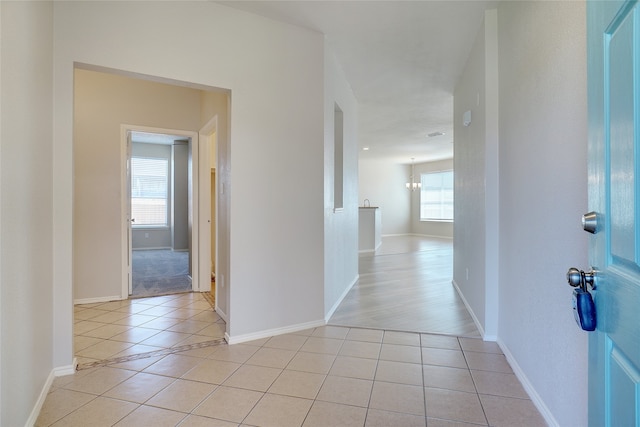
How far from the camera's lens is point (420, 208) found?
41.8ft

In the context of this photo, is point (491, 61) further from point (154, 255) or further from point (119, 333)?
point (154, 255)

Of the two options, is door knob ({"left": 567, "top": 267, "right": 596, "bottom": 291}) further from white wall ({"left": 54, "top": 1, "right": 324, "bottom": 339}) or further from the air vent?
the air vent

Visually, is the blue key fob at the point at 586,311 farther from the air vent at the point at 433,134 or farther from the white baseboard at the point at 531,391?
the air vent at the point at 433,134

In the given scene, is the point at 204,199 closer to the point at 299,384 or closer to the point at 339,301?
the point at 339,301

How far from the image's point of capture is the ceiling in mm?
2691

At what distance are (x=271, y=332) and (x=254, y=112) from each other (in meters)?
1.84

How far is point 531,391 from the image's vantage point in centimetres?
191

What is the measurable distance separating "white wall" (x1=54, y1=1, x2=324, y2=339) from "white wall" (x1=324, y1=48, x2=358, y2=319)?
0.17 meters

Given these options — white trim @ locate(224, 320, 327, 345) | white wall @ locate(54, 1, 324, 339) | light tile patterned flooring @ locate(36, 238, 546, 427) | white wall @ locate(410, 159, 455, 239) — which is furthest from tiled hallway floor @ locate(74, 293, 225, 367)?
white wall @ locate(410, 159, 455, 239)

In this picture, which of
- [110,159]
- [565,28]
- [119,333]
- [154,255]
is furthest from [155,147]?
[565,28]

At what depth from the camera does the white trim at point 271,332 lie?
2.74m

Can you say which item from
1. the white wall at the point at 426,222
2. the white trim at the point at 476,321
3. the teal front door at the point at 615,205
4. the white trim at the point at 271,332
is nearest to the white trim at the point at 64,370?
the white trim at the point at 271,332

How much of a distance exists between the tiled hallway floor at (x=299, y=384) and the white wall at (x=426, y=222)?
940 cm

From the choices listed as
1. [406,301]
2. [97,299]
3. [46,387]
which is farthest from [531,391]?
[97,299]
